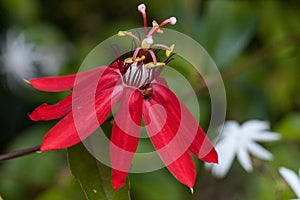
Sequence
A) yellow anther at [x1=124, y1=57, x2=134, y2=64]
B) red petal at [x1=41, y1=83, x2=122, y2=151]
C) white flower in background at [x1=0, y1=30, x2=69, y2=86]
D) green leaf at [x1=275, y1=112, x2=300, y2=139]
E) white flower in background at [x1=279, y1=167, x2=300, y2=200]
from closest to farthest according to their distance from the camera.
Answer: red petal at [x1=41, y1=83, x2=122, y2=151], yellow anther at [x1=124, y1=57, x2=134, y2=64], white flower in background at [x1=279, y1=167, x2=300, y2=200], green leaf at [x1=275, y1=112, x2=300, y2=139], white flower in background at [x1=0, y1=30, x2=69, y2=86]

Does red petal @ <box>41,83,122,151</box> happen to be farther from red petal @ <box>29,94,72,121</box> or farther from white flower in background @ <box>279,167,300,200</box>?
white flower in background @ <box>279,167,300,200</box>

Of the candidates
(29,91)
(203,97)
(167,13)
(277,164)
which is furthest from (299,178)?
A: (29,91)

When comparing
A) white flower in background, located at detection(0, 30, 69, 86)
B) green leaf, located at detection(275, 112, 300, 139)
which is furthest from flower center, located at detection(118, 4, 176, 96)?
white flower in background, located at detection(0, 30, 69, 86)

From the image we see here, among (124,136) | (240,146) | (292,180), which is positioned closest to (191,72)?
(240,146)

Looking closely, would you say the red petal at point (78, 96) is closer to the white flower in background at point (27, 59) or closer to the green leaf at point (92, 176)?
the green leaf at point (92, 176)

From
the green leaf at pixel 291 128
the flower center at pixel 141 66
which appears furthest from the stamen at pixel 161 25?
the green leaf at pixel 291 128

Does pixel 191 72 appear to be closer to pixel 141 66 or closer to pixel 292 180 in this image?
pixel 292 180

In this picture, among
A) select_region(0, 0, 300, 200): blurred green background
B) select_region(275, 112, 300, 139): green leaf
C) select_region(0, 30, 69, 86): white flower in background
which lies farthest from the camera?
select_region(0, 30, 69, 86): white flower in background

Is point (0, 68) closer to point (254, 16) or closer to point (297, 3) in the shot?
point (254, 16)
